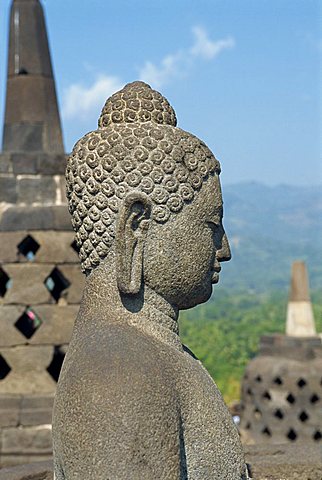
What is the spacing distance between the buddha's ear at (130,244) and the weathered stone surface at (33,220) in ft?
12.1

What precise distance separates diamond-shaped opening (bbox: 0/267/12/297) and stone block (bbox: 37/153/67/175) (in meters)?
0.79

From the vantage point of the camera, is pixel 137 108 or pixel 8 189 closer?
pixel 137 108

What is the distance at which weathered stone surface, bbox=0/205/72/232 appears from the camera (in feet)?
20.6

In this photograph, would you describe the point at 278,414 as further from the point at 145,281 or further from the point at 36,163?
the point at 145,281

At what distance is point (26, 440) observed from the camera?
19.5 feet

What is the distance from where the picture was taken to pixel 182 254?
2.66 m

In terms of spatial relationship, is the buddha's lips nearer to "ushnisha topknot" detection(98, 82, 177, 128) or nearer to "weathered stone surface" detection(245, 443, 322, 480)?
"ushnisha topknot" detection(98, 82, 177, 128)

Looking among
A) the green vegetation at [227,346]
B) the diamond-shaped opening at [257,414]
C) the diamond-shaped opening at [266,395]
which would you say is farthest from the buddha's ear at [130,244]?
the green vegetation at [227,346]

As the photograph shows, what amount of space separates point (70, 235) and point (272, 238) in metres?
194

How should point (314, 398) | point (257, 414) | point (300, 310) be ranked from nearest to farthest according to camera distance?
point (314, 398), point (257, 414), point (300, 310)

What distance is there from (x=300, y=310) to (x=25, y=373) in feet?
13.3

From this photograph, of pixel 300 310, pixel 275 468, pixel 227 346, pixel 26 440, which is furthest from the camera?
pixel 227 346

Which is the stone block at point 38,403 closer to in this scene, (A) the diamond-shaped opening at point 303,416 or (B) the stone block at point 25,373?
(B) the stone block at point 25,373

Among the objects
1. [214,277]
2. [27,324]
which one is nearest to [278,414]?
[27,324]
